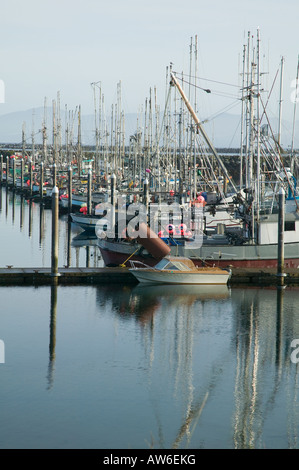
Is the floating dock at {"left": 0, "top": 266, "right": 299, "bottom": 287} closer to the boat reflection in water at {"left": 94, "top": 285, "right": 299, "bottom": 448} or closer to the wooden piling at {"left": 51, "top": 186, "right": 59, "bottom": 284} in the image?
the wooden piling at {"left": 51, "top": 186, "right": 59, "bottom": 284}

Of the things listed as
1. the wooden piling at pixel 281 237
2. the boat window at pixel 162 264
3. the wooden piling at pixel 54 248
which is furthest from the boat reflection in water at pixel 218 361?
the wooden piling at pixel 54 248

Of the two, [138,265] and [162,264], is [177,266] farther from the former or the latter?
[138,265]

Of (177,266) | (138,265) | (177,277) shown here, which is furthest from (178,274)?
(138,265)

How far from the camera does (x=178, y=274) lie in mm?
35188

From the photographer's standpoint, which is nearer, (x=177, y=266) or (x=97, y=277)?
(x=177, y=266)

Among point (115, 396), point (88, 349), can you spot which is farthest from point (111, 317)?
point (115, 396)

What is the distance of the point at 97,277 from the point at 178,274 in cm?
406

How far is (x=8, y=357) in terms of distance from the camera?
25328 millimetres

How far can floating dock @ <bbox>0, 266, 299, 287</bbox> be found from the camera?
35406mm

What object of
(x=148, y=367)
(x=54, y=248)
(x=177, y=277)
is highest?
(x=54, y=248)

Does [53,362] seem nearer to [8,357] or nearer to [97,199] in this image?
[8,357]

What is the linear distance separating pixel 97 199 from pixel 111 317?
1644 inches

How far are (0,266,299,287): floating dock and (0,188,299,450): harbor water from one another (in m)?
0.62

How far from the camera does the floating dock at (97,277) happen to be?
3541 cm
